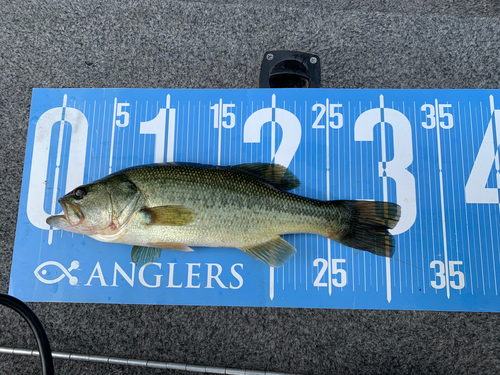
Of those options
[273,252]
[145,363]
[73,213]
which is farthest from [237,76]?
[145,363]

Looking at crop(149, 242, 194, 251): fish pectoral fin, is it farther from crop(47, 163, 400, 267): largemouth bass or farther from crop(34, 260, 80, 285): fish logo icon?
crop(34, 260, 80, 285): fish logo icon

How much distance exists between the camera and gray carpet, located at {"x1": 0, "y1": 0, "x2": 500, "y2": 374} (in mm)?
1534

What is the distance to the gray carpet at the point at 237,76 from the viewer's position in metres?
1.53

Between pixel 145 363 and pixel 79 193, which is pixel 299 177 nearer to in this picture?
pixel 79 193

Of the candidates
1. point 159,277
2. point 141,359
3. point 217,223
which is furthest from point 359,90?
point 141,359

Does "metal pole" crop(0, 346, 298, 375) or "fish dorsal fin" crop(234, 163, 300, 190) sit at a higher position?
"fish dorsal fin" crop(234, 163, 300, 190)

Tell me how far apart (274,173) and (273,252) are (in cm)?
38

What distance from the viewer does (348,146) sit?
1.64m

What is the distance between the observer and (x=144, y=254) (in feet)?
5.15

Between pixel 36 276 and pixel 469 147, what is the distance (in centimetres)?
234

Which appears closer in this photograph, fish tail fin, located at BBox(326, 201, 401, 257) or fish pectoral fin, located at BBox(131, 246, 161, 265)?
fish tail fin, located at BBox(326, 201, 401, 257)

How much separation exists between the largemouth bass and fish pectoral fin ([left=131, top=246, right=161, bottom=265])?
0.08 meters

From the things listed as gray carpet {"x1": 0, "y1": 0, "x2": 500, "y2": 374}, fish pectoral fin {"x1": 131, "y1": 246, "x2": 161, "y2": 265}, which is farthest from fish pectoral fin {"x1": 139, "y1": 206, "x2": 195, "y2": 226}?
gray carpet {"x1": 0, "y1": 0, "x2": 500, "y2": 374}

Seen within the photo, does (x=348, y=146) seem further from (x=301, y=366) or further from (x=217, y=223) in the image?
(x=301, y=366)
